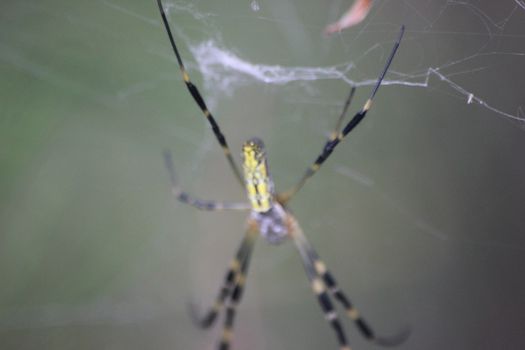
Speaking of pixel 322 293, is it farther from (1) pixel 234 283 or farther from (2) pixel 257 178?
(2) pixel 257 178

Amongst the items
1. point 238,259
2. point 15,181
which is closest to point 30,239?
point 15,181

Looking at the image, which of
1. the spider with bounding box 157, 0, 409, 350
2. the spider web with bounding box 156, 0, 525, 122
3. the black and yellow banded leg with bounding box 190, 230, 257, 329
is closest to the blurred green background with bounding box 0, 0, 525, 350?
the spider web with bounding box 156, 0, 525, 122

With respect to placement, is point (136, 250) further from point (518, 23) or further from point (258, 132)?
point (518, 23)

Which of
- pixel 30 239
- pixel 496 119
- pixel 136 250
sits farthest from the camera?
pixel 136 250

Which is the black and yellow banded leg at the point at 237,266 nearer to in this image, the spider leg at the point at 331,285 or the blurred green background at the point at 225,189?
the spider leg at the point at 331,285

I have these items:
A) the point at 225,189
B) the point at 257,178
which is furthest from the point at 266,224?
the point at 225,189

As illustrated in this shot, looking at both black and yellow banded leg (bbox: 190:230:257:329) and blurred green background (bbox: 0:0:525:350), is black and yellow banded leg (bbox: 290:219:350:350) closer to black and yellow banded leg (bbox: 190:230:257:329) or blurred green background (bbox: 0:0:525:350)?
black and yellow banded leg (bbox: 190:230:257:329)

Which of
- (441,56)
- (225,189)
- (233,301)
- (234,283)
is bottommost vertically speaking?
(233,301)
